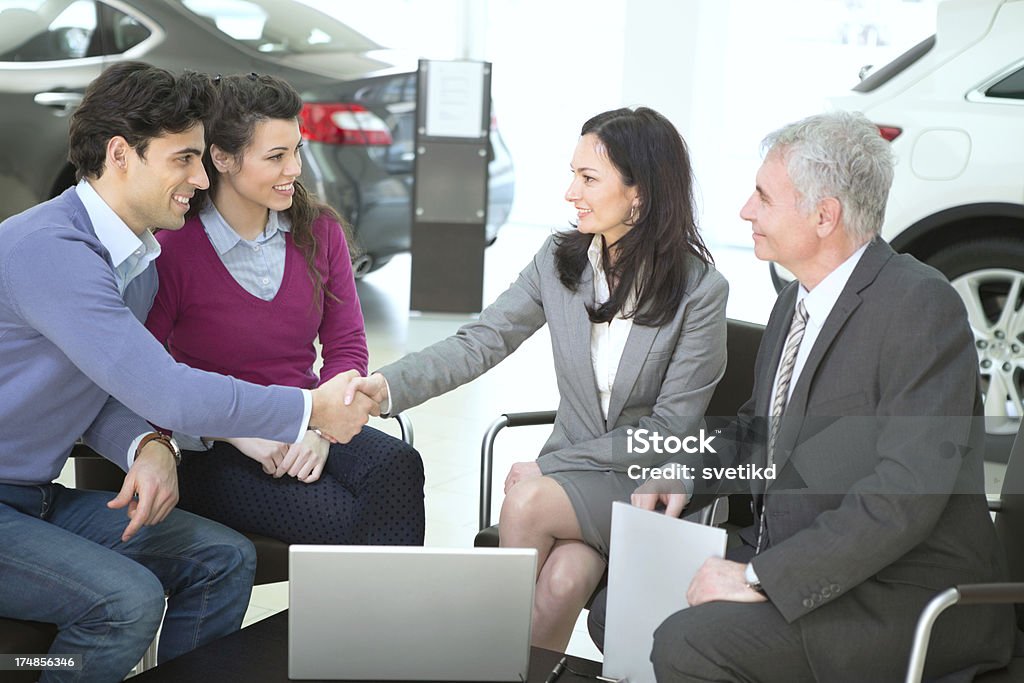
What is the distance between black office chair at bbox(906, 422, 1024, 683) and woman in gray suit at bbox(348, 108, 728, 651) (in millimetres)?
560

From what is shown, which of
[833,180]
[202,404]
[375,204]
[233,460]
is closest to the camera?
[833,180]

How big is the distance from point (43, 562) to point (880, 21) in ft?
26.9

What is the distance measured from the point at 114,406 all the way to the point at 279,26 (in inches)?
143

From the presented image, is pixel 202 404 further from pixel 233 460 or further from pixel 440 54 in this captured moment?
pixel 440 54

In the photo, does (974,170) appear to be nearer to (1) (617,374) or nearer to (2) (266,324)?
(1) (617,374)

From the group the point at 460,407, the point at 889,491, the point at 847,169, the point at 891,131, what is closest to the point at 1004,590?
the point at 889,491

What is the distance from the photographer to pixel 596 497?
229 cm

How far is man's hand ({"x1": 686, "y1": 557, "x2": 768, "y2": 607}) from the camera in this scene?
178 cm

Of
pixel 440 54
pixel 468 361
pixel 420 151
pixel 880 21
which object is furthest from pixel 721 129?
pixel 468 361

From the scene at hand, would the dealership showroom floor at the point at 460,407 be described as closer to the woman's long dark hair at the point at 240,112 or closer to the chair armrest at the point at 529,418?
the chair armrest at the point at 529,418

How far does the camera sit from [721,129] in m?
8.94

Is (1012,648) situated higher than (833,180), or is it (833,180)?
(833,180)

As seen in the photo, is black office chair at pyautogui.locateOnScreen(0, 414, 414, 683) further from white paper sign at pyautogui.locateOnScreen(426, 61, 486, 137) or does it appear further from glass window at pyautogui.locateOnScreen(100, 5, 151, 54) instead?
white paper sign at pyautogui.locateOnScreen(426, 61, 486, 137)

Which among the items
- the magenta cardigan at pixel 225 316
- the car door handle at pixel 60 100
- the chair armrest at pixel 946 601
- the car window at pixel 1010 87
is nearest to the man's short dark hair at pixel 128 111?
the magenta cardigan at pixel 225 316
